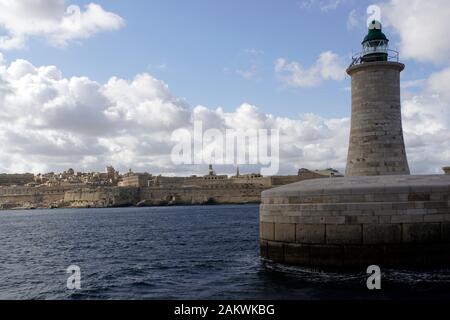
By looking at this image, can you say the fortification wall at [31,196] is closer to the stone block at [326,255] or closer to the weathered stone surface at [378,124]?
the weathered stone surface at [378,124]

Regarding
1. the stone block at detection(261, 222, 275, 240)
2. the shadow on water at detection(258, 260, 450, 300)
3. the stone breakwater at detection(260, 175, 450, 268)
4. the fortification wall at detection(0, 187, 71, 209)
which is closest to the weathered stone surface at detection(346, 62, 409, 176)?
the stone breakwater at detection(260, 175, 450, 268)

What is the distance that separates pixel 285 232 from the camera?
1534cm

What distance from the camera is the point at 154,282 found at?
1483cm

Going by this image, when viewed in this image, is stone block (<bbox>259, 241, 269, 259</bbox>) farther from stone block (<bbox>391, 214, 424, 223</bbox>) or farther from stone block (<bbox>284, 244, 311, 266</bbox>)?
stone block (<bbox>391, 214, 424, 223</bbox>)

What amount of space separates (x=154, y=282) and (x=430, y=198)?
27.9 feet

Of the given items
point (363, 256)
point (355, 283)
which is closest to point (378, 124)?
point (363, 256)

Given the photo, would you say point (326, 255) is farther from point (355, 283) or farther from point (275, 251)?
point (275, 251)

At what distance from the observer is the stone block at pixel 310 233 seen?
1443 centimetres

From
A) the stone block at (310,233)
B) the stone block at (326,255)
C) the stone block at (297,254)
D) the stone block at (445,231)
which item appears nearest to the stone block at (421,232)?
the stone block at (445,231)

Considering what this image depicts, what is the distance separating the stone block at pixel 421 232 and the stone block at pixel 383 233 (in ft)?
0.66

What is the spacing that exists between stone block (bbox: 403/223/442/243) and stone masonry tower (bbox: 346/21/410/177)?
6.88m
